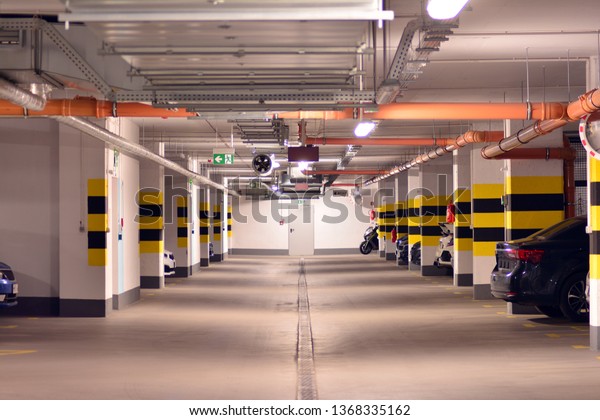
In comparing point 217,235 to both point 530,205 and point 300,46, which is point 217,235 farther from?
point 300,46

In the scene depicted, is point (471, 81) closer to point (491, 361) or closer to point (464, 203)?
point (491, 361)

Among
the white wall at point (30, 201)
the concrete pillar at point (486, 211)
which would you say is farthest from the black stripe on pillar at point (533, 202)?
the white wall at point (30, 201)

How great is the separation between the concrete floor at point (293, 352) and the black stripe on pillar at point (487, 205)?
1.63 metres

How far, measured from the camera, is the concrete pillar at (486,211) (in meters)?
17.5

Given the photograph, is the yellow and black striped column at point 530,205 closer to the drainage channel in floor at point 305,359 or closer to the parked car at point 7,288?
the drainage channel in floor at point 305,359

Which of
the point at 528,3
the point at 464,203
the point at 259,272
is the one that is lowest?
the point at 259,272

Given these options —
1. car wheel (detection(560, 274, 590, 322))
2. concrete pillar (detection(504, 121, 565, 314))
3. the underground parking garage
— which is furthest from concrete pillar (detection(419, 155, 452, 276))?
car wheel (detection(560, 274, 590, 322))

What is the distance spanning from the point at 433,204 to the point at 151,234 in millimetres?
7802

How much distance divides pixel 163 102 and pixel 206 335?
11.9ft

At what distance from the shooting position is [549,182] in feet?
48.2

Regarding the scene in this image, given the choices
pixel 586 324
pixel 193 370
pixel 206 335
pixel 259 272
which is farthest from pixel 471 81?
pixel 259 272

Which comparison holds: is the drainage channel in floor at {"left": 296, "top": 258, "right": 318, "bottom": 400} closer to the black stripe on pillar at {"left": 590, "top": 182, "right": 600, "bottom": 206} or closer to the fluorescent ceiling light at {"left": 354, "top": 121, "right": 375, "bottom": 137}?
the fluorescent ceiling light at {"left": 354, "top": 121, "right": 375, "bottom": 137}

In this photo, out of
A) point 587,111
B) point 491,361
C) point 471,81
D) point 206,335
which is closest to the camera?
point 491,361

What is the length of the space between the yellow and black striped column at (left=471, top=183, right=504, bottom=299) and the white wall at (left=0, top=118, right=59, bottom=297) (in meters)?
7.45
